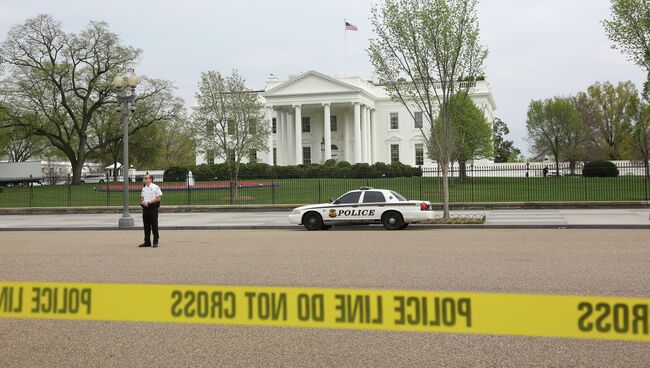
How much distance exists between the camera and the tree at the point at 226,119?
125 ft

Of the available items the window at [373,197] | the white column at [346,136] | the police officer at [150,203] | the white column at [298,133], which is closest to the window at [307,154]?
the white column at [346,136]

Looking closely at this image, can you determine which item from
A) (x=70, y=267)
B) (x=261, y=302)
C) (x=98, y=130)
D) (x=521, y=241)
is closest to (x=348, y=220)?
(x=521, y=241)

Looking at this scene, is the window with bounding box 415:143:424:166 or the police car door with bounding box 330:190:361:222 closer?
the police car door with bounding box 330:190:361:222

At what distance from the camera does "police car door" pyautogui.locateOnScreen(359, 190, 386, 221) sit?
2033cm

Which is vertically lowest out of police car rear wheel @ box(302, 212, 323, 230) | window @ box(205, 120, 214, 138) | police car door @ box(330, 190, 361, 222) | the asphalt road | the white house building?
the asphalt road

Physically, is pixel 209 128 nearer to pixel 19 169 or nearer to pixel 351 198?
pixel 351 198

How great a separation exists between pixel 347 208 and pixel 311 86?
182ft

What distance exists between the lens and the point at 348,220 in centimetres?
2069

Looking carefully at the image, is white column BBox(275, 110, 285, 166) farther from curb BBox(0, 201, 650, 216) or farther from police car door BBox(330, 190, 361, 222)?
police car door BBox(330, 190, 361, 222)

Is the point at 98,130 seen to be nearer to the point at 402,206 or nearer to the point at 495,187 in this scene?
the point at 495,187

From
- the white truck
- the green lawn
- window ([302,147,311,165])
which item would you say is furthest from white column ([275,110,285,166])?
the green lawn

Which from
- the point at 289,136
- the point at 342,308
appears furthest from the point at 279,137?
the point at 342,308

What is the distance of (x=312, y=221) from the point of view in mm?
20828

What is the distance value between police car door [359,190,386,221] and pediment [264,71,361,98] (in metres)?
54.2
